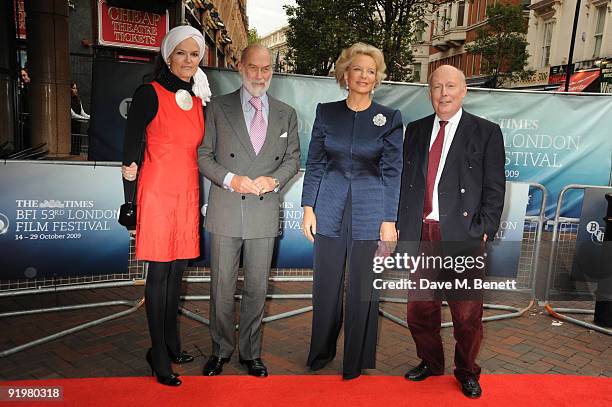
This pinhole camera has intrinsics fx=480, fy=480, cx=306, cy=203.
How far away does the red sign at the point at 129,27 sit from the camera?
465 inches

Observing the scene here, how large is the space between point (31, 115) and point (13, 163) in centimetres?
501

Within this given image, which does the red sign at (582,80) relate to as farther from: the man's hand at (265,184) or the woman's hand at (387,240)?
the man's hand at (265,184)

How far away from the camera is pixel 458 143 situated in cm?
306

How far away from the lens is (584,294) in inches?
196

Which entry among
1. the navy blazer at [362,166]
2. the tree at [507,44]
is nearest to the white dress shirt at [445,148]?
the navy blazer at [362,166]

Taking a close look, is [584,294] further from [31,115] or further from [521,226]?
[31,115]

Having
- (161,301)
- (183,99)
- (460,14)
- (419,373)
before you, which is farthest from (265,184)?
(460,14)

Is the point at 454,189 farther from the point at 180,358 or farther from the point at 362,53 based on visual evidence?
the point at 180,358

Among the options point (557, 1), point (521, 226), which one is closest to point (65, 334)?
point (521, 226)

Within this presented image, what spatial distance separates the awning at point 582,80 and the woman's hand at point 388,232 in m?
19.4

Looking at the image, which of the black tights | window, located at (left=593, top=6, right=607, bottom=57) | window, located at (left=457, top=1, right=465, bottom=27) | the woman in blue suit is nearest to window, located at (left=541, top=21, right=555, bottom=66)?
window, located at (left=593, top=6, right=607, bottom=57)

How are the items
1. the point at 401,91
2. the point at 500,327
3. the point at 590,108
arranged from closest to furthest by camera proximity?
the point at 500,327
the point at 401,91
the point at 590,108

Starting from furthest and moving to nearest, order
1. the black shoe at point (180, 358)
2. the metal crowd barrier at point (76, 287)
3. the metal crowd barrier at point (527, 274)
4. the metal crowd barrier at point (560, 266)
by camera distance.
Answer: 1. the metal crowd barrier at point (560, 266)
2. the metal crowd barrier at point (527, 274)
3. the metal crowd barrier at point (76, 287)
4. the black shoe at point (180, 358)

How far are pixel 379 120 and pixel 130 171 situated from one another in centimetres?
159
